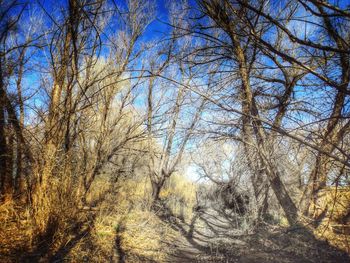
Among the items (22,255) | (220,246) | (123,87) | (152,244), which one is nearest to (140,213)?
(152,244)

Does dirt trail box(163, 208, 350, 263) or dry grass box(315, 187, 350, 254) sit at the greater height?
dry grass box(315, 187, 350, 254)

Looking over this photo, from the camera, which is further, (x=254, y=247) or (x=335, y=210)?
(x=254, y=247)

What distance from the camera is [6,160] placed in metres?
5.81

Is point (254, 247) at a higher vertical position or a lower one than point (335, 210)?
lower

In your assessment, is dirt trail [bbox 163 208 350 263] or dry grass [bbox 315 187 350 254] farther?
dirt trail [bbox 163 208 350 263]

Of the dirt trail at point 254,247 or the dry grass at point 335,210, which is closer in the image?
the dry grass at point 335,210

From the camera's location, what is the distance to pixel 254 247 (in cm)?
581

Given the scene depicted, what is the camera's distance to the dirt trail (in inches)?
196

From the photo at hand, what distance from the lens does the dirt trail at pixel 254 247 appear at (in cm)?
497

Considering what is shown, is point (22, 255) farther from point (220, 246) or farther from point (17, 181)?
point (220, 246)

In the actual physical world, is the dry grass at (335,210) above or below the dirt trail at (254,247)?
above

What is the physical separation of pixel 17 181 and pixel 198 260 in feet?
16.3

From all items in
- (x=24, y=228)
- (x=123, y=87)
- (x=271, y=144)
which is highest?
(x=123, y=87)

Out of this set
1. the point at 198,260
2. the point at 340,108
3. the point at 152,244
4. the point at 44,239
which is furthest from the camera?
the point at 152,244
